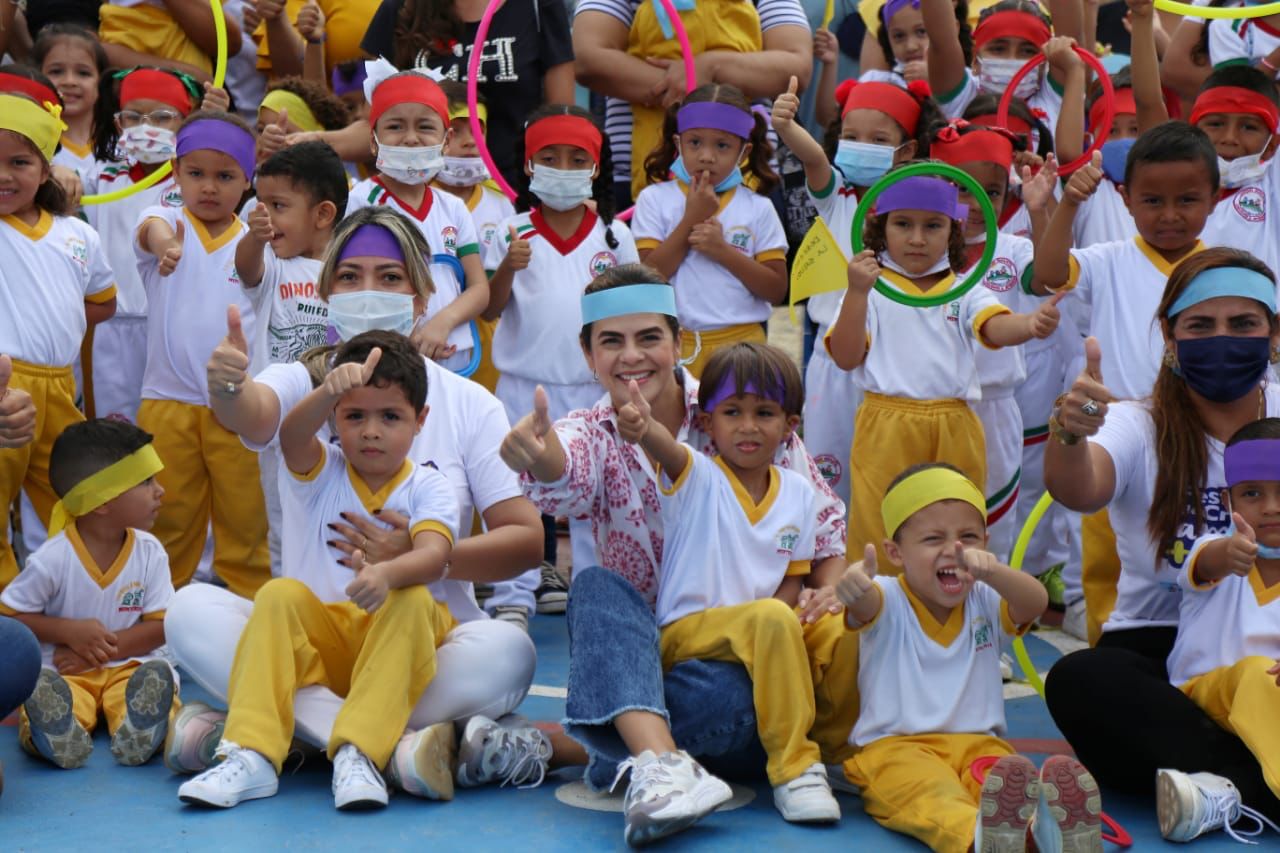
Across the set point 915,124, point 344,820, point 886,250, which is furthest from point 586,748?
point 915,124

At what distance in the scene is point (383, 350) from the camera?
4.45 m

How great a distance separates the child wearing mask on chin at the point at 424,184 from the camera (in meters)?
6.10

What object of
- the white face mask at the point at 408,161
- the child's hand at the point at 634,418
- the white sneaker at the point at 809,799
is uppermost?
the white face mask at the point at 408,161

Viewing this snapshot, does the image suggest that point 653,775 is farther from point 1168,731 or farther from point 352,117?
point 352,117

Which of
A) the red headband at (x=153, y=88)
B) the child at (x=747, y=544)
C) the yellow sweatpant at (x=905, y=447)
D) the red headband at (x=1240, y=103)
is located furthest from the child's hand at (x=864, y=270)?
the red headband at (x=153, y=88)

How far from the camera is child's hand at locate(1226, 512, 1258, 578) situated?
4035 millimetres

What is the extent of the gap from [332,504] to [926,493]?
1634 mm

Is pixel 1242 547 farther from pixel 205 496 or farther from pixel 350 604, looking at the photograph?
pixel 205 496

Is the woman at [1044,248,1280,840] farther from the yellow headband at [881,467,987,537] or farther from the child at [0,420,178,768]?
the child at [0,420,178,768]

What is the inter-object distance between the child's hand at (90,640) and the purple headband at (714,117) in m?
2.98

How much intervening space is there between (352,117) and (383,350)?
10.1ft

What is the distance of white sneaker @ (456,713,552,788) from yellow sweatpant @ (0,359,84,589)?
2.06m

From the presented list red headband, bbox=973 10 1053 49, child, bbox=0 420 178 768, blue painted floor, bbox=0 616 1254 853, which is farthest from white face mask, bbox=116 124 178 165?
red headband, bbox=973 10 1053 49

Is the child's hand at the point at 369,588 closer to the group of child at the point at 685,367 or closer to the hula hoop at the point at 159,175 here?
the group of child at the point at 685,367
